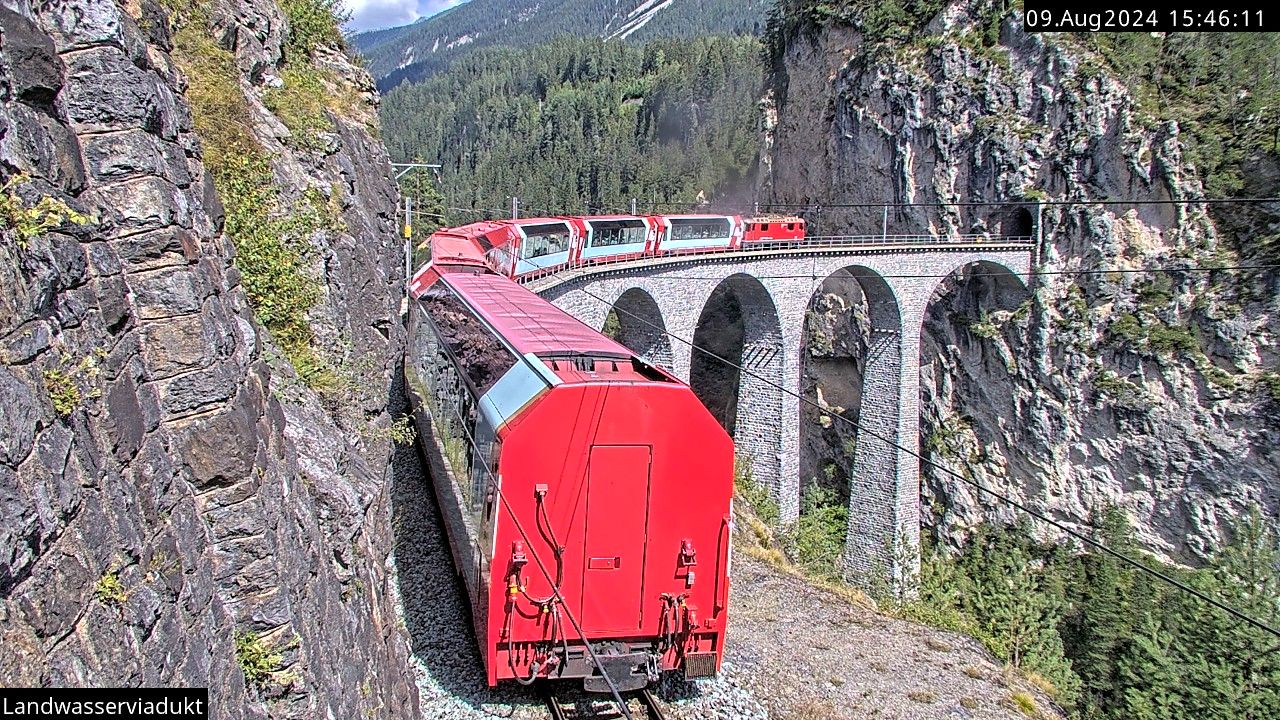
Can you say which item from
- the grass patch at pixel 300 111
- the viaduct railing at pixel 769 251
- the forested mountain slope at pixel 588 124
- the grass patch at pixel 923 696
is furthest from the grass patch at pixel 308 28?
the forested mountain slope at pixel 588 124

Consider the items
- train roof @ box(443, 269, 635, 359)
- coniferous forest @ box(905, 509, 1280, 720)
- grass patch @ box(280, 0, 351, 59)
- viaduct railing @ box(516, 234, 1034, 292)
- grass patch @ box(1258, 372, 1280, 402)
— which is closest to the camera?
train roof @ box(443, 269, 635, 359)

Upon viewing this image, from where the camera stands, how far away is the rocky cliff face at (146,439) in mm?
3486

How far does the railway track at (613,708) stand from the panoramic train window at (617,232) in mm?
15876

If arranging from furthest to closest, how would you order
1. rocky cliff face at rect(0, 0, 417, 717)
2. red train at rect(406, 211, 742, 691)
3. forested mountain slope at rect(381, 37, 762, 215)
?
forested mountain slope at rect(381, 37, 762, 215) < red train at rect(406, 211, 742, 691) < rocky cliff face at rect(0, 0, 417, 717)

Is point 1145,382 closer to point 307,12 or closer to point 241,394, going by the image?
point 307,12

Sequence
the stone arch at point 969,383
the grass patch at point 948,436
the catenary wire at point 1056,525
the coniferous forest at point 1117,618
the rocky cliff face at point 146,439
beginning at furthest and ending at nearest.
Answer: the grass patch at point 948,436 → the stone arch at point 969,383 → the coniferous forest at point 1117,618 → the catenary wire at point 1056,525 → the rocky cliff face at point 146,439

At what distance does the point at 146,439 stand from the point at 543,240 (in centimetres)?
1673

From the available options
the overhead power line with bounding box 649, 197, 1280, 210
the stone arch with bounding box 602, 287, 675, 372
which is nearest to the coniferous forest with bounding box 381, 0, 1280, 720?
the overhead power line with bounding box 649, 197, 1280, 210

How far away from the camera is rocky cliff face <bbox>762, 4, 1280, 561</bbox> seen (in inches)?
1102

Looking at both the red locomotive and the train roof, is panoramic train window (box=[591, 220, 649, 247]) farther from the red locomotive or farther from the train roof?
the train roof

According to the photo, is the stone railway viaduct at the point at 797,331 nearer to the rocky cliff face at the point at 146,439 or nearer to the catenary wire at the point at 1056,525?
the catenary wire at the point at 1056,525

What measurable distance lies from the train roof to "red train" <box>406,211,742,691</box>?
68 mm

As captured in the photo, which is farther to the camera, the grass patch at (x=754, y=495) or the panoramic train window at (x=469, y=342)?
the grass patch at (x=754, y=495)

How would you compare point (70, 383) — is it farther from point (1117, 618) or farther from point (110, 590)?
point (1117, 618)
